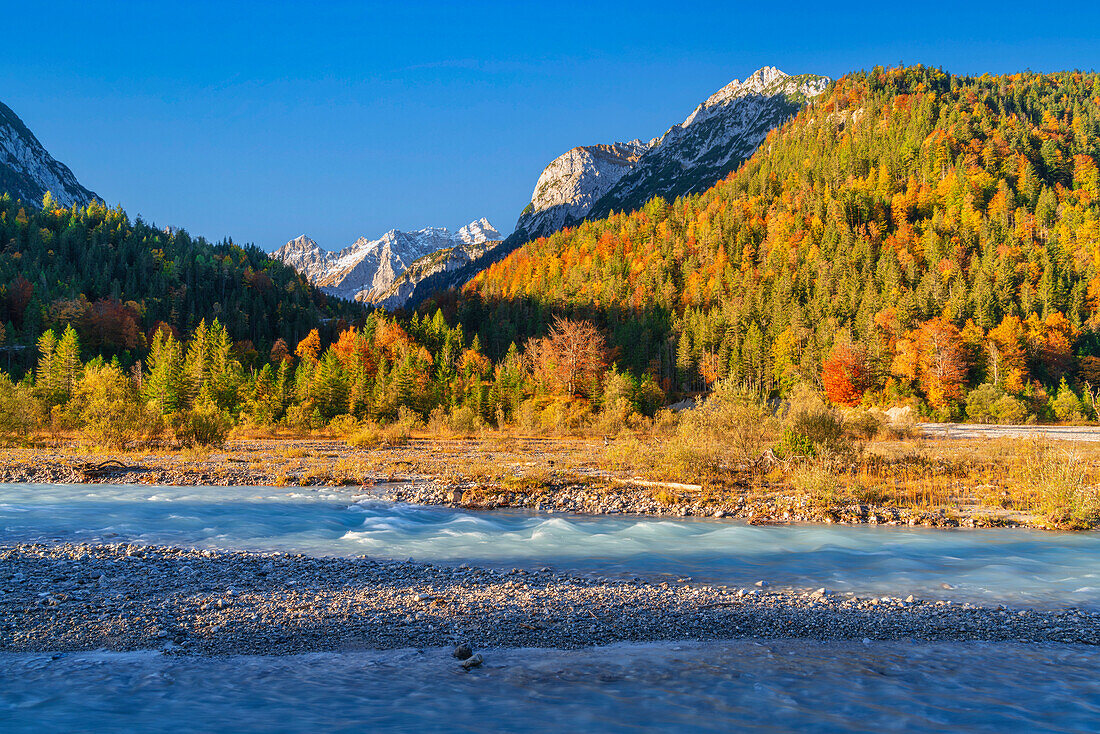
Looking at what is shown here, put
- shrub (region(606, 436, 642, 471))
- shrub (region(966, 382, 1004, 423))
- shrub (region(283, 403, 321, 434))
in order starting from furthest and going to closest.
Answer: shrub (region(966, 382, 1004, 423)), shrub (region(283, 403, 321, 434)), shrub (region(606, 436, 642, 471))

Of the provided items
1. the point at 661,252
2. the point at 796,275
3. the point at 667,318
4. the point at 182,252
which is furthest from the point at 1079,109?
the point at 182,252

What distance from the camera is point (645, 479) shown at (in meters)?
22.6

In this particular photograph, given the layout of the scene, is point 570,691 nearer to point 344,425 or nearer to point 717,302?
point 344,425

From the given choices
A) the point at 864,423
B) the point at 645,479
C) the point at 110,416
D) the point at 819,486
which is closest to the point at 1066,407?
the point at 864,423

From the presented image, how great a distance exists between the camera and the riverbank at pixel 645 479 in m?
17.1

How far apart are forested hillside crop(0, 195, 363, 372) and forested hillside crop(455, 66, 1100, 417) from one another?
188 ft

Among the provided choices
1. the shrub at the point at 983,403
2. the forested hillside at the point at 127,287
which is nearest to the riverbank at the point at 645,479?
the shrub at the point at 983,403

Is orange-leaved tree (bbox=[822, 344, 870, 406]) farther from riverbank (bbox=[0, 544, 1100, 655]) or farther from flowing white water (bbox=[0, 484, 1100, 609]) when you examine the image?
riverbank (bbox=[0, 544, 1100, 655])

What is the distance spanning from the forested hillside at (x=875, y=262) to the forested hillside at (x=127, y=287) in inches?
2251

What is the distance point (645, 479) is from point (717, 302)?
83.3 meters

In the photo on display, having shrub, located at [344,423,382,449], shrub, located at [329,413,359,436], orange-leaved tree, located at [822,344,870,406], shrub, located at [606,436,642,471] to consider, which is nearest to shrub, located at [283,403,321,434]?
shrub, located at [329,413,359,436]

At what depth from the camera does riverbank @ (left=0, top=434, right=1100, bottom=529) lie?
56.0ft

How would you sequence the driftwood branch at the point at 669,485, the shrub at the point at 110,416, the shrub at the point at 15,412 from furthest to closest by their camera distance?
the shrub at the point at 15,412
the shrub at the point at 110,416
the driftwood branch at the point at 669,485

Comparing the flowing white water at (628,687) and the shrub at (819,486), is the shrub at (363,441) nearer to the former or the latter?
the shrub at (819,486)
